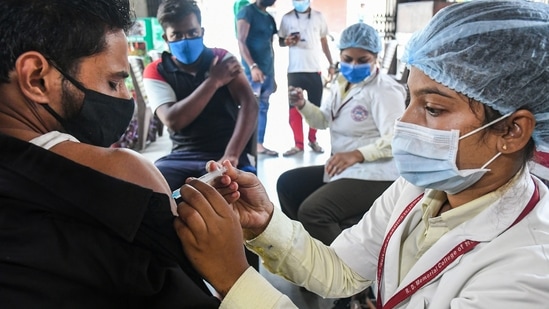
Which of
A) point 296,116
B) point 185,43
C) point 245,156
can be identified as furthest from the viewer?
point 296,116

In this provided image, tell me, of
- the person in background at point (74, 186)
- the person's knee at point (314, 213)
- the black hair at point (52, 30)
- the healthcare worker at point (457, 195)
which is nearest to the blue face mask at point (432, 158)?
the healthcare worker at point (457, 195)

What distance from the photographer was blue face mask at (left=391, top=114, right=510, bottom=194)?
915mm

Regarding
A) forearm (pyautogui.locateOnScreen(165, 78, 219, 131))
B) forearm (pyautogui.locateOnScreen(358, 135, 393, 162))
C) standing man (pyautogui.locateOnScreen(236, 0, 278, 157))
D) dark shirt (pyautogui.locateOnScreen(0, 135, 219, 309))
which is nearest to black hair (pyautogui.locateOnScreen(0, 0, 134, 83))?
dark shirt (pyautogui.locateOnScreen(0, 135, 219, 309))

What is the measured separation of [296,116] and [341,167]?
7.56ft

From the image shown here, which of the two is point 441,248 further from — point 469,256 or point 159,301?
point 159,301

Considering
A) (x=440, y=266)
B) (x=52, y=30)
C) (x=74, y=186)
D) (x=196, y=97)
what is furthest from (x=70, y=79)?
(x=196, y=97)

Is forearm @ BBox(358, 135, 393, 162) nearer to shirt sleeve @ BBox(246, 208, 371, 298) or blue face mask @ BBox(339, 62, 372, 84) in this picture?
blue face mask @ BBox(339, 62, 372, 84)

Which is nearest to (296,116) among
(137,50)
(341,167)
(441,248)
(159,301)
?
(137,50)

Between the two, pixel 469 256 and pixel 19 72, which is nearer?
pixel 19 72

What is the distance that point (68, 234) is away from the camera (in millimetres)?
609

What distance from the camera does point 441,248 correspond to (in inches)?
35.3

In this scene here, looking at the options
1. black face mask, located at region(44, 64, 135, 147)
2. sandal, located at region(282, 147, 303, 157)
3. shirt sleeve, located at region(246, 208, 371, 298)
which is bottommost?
sandal, located at region(282, 147, 303, 157)

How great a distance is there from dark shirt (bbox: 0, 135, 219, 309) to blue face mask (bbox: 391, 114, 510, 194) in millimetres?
603

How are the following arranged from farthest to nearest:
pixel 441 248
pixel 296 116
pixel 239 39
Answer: pixel 296 116
pixel 239 39
pixel 441 248
